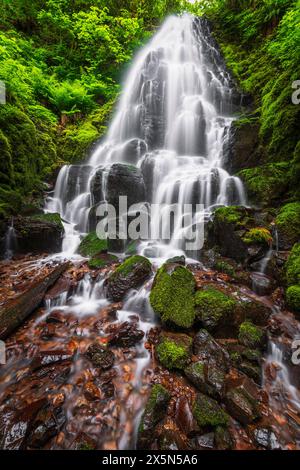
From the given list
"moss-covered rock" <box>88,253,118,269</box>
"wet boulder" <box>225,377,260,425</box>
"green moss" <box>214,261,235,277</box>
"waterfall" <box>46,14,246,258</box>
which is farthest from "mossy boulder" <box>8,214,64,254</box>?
"wet boulder" <box>225,377,260,425</box>

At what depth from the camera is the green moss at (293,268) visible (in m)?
3.52

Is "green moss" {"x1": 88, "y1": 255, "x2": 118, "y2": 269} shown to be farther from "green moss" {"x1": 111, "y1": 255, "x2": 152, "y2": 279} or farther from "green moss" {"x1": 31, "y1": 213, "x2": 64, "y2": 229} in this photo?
"green moss" {"x1": 31, "y1": 213, "x2": 64, "y2": 229}

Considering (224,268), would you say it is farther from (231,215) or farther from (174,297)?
(174,297)

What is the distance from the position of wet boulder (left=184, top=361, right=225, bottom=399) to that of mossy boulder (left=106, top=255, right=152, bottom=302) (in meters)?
1.75

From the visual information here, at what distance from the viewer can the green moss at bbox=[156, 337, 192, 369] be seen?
2.57 metres

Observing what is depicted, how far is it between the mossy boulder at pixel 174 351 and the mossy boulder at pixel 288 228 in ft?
9.49

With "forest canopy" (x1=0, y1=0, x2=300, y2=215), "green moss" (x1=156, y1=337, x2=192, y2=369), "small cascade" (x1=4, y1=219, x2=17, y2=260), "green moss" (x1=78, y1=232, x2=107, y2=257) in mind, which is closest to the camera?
"green moss" (x1=156, y1=337, x2=192, y2=369)

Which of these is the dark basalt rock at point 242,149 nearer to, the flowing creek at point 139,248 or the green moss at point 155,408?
the flowing creek at point 139,248

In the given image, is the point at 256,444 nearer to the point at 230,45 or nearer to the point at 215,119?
the point at 215,119

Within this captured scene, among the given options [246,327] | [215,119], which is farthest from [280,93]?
[246,327]

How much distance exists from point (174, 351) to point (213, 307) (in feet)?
2.77

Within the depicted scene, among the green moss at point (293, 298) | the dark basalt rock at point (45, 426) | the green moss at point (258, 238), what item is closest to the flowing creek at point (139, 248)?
the dark basalt rock at point (45, 426)

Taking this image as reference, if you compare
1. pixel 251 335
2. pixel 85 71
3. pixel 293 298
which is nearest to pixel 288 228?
pixel 293 298

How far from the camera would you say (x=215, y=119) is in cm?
1007
